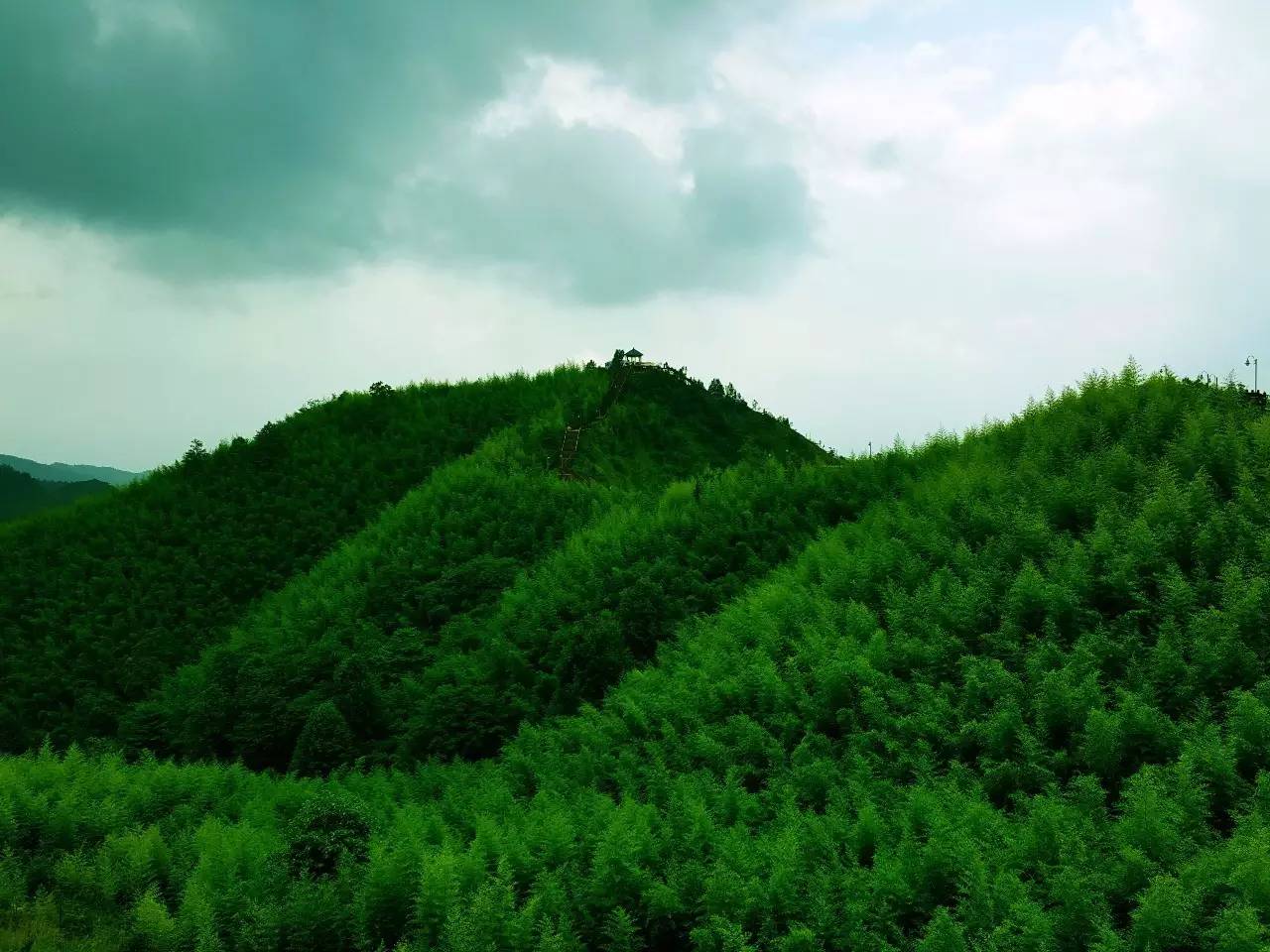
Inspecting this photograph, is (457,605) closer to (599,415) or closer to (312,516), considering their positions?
(312,516)

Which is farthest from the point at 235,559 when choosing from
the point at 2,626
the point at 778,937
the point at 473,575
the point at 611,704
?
the point at 778,937

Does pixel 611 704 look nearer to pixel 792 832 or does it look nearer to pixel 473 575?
pixel 792 832

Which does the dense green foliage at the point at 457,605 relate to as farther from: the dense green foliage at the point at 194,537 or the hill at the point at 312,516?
the dense green foliage at the point at 194,537

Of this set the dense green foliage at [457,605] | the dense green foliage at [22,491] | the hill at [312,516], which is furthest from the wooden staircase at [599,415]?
the dense green foliage at [22,491]

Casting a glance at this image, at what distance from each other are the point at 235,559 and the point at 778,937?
74.4 ft

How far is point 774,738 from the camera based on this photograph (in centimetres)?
1084

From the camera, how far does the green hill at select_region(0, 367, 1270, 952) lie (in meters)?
7.29

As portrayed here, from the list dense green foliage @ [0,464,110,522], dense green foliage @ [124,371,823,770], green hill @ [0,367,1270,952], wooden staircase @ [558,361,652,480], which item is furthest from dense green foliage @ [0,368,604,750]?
dense green foliage @ [0,464,110,522]

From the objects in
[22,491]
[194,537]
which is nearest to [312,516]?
[194,537]

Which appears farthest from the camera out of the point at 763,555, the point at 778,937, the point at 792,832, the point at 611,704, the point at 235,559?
the point at 235,559

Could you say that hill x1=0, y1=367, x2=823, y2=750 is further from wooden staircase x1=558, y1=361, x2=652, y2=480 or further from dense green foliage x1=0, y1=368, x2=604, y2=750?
wooden staircase x1=558, y1=361, x2=652, y2=480

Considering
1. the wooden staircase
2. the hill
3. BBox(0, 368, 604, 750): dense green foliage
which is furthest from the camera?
the wooden staircase

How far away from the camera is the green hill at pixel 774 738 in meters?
7.29

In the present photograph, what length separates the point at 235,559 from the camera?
25266 millimetres
